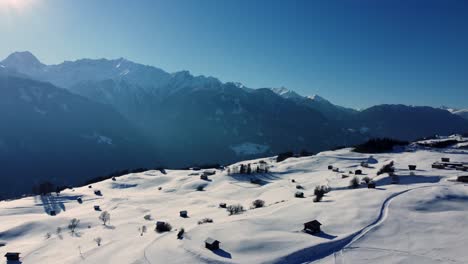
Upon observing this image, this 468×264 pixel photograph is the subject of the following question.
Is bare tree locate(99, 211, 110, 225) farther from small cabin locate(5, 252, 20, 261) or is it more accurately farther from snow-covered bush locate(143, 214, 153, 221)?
small cabin locate(5, 252, 20, 261)

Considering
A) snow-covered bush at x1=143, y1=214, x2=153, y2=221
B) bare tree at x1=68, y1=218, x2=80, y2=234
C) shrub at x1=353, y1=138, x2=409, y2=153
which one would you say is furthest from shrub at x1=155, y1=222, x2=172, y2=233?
shrub at x1=353, y1=138, x2=409, y2=153

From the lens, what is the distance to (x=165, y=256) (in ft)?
150

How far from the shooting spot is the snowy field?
4181 centimetres

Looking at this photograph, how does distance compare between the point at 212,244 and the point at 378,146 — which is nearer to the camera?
the point at 212,244

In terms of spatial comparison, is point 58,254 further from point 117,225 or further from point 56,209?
point 56,209

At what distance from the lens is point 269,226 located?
53.3 meters

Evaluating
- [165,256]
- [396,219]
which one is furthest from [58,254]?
[396,219]

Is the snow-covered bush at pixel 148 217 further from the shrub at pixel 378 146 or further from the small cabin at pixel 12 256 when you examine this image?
the shrub at pixel 378 146

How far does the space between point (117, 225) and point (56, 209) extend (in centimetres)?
3780

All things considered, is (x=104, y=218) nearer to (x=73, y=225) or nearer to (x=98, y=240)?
(x=73, y=225)

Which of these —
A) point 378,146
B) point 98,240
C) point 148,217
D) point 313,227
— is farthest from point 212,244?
point 378,146

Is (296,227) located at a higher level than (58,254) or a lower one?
higher

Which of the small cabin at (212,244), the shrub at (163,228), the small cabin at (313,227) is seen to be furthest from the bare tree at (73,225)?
the small cabin at (313,227)

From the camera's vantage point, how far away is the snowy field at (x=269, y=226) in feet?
137
